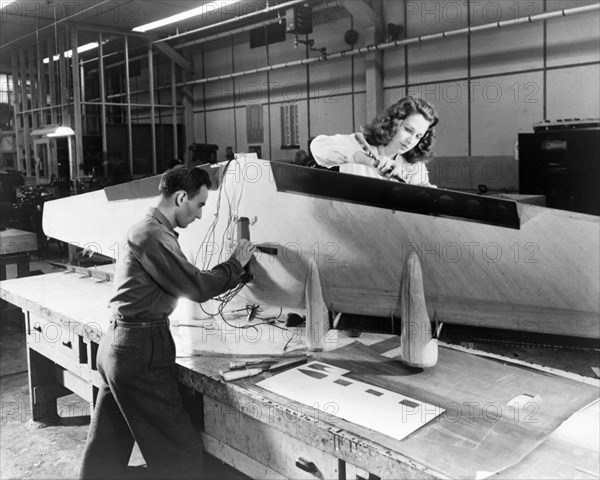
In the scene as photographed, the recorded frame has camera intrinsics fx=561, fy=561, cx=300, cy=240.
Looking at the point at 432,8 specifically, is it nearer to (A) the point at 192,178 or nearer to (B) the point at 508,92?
(B) the point at 508,92

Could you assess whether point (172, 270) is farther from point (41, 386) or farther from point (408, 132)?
point (41, 386)

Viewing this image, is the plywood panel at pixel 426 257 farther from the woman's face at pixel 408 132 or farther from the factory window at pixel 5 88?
the factory window at pixel 5 88

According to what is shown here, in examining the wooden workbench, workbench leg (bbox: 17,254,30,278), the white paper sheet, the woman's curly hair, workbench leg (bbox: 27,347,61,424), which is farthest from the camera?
workbench leg (bbox: 17,254,30,278)

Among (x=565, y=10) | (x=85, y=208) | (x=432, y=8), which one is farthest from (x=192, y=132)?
(x=85, y=208)

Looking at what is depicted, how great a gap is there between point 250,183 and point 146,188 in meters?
0.69

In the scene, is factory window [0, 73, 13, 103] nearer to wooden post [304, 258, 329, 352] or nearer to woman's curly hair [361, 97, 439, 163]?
woman's curly hair [361, 97, 439, 163]

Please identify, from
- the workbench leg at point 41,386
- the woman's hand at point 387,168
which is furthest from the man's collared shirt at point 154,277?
the workbench leg at point 41,386

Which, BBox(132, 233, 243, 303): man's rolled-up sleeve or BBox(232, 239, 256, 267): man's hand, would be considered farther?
BBox(232, 239, 256, 267): man's hand

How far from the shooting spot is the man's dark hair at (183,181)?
78.0 inches

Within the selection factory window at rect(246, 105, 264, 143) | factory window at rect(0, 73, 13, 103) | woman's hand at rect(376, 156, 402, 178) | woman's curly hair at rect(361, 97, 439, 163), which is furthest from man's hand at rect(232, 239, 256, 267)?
factory window at rect(0, 73, 13, 103)

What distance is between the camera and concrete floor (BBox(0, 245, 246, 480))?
2.71 meters

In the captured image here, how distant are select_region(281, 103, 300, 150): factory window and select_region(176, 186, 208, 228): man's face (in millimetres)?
7263

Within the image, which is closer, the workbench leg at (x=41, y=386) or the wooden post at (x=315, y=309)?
the wooden post at (x=315, y=309)

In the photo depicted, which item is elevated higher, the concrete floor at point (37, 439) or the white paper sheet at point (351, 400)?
the white paper sheet at point (351, 400)
